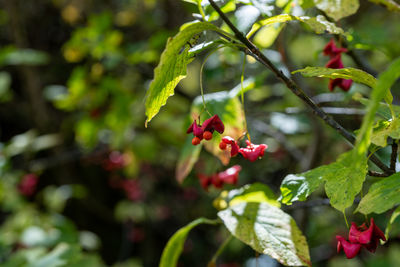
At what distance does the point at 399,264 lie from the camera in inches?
67.6

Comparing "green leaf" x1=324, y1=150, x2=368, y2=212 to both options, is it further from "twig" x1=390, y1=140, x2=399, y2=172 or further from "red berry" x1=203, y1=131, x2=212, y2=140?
"red berry" x1=203, y1=131, x2=212, y2=140

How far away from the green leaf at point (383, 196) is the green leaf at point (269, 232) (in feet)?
0.56

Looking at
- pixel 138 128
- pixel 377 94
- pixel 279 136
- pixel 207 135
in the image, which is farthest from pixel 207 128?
pixel 138 128

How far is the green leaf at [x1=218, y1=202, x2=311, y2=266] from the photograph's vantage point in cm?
68

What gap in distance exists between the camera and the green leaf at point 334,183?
561mm

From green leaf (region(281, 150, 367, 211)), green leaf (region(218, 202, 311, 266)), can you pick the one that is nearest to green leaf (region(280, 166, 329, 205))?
green leaf (region(281, 150, 367, 211))

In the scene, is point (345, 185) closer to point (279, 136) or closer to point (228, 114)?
point (228, 114)

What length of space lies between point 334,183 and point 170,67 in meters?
0.31

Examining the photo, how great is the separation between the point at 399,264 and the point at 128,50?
1593 mm

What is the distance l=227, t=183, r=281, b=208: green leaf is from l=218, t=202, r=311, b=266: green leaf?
0.20 ft

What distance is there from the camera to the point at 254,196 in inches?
33.6

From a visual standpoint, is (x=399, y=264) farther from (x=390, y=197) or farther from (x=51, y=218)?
(x=51, y=218)

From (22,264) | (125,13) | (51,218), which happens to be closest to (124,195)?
(51,218)

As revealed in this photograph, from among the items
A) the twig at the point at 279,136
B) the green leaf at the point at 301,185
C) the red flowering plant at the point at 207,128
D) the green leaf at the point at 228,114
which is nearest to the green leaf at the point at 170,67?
the red flowering plant at the point at 207,128
